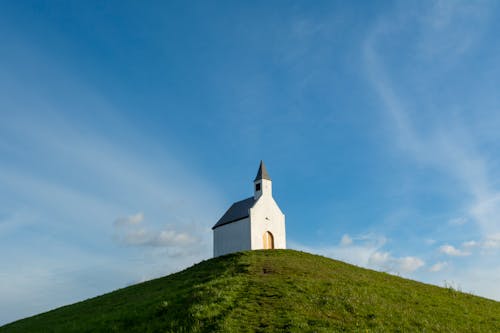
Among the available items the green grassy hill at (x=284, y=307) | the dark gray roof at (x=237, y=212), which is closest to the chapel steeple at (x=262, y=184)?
the dark gray roof at (x=237, y=212)

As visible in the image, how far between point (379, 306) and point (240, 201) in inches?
1313

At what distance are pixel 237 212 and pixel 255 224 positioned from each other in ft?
13.1

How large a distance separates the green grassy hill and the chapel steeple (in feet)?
59.9

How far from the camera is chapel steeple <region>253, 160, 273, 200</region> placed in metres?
51.0

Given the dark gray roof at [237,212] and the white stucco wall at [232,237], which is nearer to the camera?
the white stucco wall at [232,237]

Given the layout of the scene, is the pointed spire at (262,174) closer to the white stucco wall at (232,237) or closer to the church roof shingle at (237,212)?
the church roof shingle at (237,212)

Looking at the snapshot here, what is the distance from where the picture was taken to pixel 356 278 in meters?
29.9

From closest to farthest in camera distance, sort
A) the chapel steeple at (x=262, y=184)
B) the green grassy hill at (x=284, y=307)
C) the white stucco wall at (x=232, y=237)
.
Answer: the green grassy hill at (x=284, y=307)
the white stucco wall at (x=232, y=237)
the chapel steeple at (x=262, y=184)

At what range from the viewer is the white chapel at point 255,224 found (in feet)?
158

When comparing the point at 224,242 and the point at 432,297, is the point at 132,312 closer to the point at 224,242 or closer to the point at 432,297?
the point at 432,297

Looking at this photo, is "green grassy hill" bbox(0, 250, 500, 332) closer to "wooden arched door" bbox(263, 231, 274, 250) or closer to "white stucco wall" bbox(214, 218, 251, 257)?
"white stucco wall" bbox(214, 218, 251, 257)

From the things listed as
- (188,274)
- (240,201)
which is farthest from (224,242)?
(188,274)

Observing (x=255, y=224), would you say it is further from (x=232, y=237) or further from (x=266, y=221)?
(x=232, y=237)

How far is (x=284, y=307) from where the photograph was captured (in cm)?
2056
